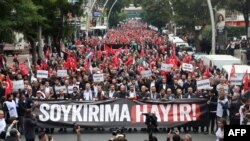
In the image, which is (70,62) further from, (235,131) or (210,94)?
(235,131)

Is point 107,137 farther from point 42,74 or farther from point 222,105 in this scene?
point 42,74

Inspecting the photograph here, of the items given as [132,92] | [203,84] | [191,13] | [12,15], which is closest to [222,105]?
[203,84]

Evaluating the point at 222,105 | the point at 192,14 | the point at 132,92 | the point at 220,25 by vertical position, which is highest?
the point at 192,14

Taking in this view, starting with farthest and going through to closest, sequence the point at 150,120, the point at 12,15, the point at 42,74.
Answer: the point at 12,15 < the point at 42,74 < the point at 150,120

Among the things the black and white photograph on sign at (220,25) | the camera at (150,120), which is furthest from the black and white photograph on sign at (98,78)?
the black and white photograph on sign at (220,25)

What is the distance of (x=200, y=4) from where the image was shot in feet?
196

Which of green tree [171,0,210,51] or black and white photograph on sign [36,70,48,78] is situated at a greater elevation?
green tree [171,0,210,51]

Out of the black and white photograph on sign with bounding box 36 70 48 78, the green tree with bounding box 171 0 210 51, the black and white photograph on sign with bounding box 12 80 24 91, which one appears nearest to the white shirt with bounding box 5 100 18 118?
Result: the black and white photograph on sign with bounding box 12 80 24 91

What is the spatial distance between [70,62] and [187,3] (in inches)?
1202

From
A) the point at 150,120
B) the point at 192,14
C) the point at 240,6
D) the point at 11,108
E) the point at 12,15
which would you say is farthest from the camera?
the point at 192,14

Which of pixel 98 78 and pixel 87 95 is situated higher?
pixel 98 78

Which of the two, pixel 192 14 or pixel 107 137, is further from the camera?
pixel 192 14

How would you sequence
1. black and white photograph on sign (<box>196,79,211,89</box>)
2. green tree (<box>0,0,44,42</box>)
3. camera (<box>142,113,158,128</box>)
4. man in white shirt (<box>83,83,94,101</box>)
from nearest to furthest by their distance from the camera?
camera (<box>142,113,158,128</box>), man in white shirt (<box>83,83,94,101</box>), black and white photograph on sign (<box>196,79,211,89</box>), green tree (<box>0,0,44,42</box>)

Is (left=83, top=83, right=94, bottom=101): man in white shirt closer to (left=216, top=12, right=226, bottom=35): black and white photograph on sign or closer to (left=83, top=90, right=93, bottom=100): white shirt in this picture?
(left=83, top=90, right=93, bottom=100): white shirt
